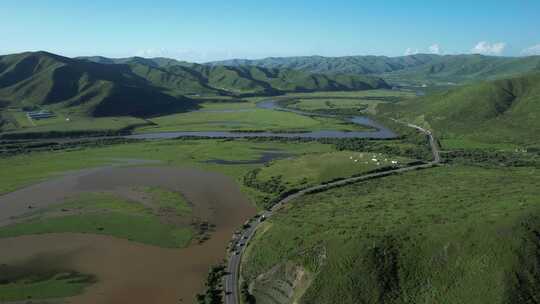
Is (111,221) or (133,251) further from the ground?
(111,221)

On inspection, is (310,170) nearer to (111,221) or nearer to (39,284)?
(111,221)

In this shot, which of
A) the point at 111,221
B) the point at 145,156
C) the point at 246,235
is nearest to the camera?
the point at 246,235

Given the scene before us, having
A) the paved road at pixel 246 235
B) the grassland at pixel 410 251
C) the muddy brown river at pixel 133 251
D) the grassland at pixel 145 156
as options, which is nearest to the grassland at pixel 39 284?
the muddy brown river at pixel 133 251

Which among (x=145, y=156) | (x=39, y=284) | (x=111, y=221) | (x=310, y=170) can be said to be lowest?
(x=39, y=284)

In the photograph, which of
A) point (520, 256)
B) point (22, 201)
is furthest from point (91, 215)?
point (520, 256)

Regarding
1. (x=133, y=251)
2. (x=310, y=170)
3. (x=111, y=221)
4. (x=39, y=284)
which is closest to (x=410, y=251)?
(x=133, y=251)

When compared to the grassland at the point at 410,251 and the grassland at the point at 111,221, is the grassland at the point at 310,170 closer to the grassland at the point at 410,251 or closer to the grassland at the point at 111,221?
the grassland at the point at 111,221

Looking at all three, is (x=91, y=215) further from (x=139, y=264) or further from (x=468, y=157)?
(x=468, y=157)
